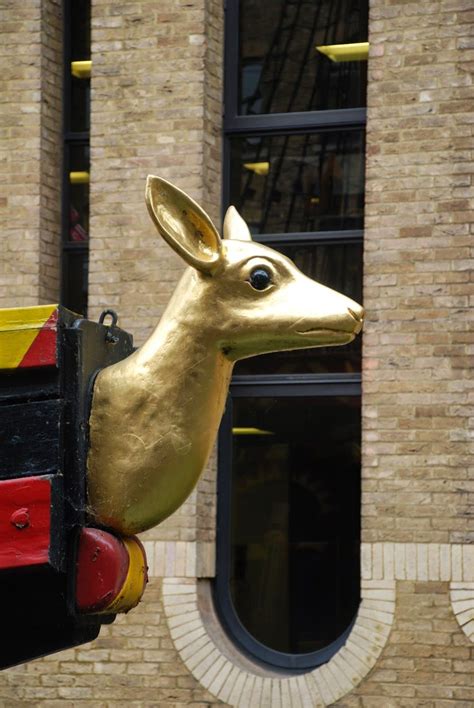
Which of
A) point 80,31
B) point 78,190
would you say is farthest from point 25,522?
point 80,31

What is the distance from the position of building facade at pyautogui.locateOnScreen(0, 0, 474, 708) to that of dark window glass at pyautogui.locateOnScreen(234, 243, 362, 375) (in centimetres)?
2

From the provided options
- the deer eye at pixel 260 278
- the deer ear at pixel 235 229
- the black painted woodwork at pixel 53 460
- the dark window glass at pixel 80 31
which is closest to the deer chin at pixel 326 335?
the deer eye at pixel 260 278

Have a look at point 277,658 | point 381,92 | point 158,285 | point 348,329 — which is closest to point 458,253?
point 381,92

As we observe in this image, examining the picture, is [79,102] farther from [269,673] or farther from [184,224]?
[184,224]

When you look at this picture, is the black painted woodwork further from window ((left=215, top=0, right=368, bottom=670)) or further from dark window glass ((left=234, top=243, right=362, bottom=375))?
dark window glass ((left=234, top=243, right=362, bottom=375))

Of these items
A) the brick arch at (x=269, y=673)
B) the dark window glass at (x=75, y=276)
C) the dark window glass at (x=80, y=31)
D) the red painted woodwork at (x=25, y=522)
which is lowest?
the brick arch at (x=269, y=673)

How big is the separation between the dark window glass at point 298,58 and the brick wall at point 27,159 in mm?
1199

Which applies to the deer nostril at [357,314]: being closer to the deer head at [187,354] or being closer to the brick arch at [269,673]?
the deer head at [187,354]

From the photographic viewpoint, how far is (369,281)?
8.49 meters

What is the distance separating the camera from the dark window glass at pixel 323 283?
8.85 metres

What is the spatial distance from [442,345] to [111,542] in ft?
14.2

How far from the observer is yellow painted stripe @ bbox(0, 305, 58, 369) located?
13.8 feet

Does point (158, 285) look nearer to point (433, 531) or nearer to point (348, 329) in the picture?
point (433, 531)

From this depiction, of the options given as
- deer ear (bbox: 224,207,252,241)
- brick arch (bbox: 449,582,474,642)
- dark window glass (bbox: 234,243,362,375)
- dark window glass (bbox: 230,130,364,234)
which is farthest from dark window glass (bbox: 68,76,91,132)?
deer ear (bbox: 224,207,252,241)
